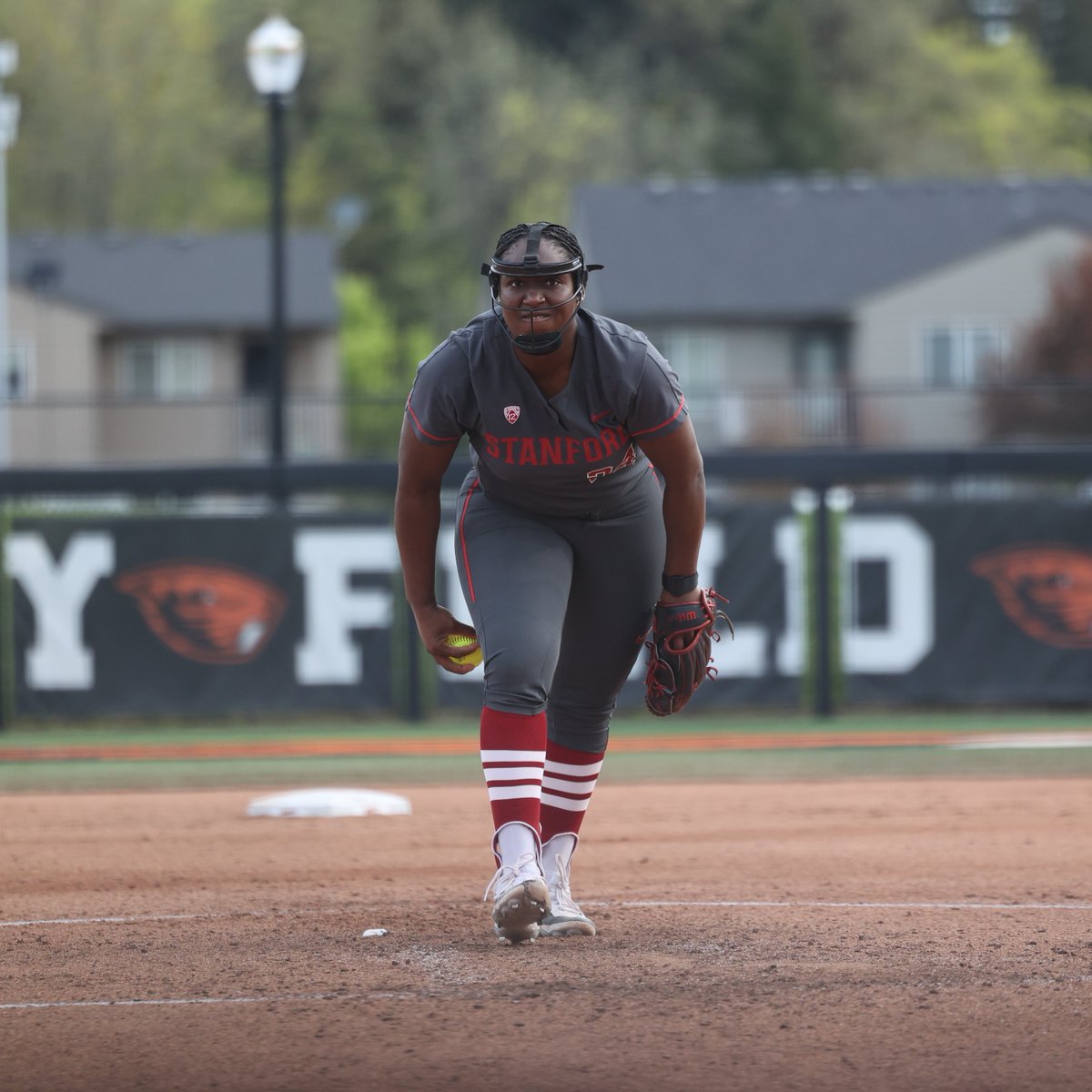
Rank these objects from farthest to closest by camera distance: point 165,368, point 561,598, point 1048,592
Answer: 1. point 165,368
2. point 1048,592
3. point 561,598

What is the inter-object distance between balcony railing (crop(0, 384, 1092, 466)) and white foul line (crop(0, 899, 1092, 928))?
15.3 m

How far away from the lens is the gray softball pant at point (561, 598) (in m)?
4.75

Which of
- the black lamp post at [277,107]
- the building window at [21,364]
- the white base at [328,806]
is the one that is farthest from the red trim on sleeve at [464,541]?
the building window at [21,364]

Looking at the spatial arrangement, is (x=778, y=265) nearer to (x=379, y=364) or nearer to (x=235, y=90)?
(x=379, y=364)

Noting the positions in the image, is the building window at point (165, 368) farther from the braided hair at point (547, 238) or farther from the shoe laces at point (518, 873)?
the shoe laces at point (518, 873)

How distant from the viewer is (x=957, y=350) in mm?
34688

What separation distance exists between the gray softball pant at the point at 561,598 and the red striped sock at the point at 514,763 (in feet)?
0.13

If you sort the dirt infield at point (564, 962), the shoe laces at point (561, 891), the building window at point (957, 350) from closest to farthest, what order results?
1. the dirt infield at point (564, 962)
2. the shoe laces at point (561, 891)
3. the building window at point (957, 350)

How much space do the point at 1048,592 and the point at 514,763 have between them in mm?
9419

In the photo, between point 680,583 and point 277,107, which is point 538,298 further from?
point 277,107

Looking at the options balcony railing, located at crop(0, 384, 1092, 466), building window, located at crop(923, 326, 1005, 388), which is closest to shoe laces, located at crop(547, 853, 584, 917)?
balcony railing, located at crop(0, 384, 1092, 466)

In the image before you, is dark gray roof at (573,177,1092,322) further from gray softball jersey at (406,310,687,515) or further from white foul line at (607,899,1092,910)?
gray softball jersey at (406,310,687,515)

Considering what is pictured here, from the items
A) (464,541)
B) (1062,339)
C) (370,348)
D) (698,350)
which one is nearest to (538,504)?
(464,541)

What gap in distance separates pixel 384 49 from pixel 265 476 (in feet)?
164
